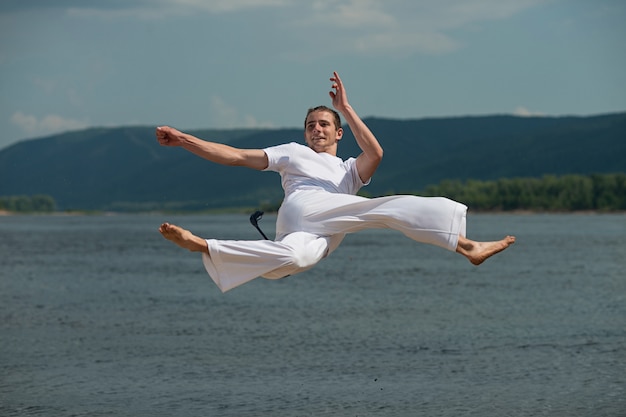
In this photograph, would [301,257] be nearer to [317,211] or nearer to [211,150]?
[317,211]

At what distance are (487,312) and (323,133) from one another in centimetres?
4047

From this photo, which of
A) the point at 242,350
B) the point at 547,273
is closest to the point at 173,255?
the point at 547,273

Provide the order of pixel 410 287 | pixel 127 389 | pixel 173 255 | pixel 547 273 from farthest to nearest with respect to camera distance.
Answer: pixel 173 255, pixel 547 273, pixel 410 287, pixel 127 389

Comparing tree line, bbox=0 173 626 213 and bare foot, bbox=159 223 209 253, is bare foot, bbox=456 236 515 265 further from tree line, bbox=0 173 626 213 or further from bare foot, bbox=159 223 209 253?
tree line, bbox=0 173 626 213

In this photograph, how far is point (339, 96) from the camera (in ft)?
37.7

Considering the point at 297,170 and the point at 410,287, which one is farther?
the point at 410,287

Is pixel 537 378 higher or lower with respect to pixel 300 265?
lower

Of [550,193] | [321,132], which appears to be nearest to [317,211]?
[321,132]

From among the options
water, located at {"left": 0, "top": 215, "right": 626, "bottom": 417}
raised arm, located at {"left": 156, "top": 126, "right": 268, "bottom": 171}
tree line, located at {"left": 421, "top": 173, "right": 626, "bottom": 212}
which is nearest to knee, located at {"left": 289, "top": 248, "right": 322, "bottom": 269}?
raised arm, located at {"left": 156, "top": 126, "right": 268, "bottom": 171}

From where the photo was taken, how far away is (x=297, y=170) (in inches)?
479

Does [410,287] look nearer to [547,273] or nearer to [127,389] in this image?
[547,273]

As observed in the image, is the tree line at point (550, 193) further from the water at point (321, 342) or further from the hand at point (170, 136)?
the hand at point (170, 136)

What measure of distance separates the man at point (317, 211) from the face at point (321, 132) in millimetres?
12

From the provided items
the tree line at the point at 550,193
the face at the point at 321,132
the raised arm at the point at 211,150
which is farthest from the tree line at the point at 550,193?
the raised arm at the point at 211,150
